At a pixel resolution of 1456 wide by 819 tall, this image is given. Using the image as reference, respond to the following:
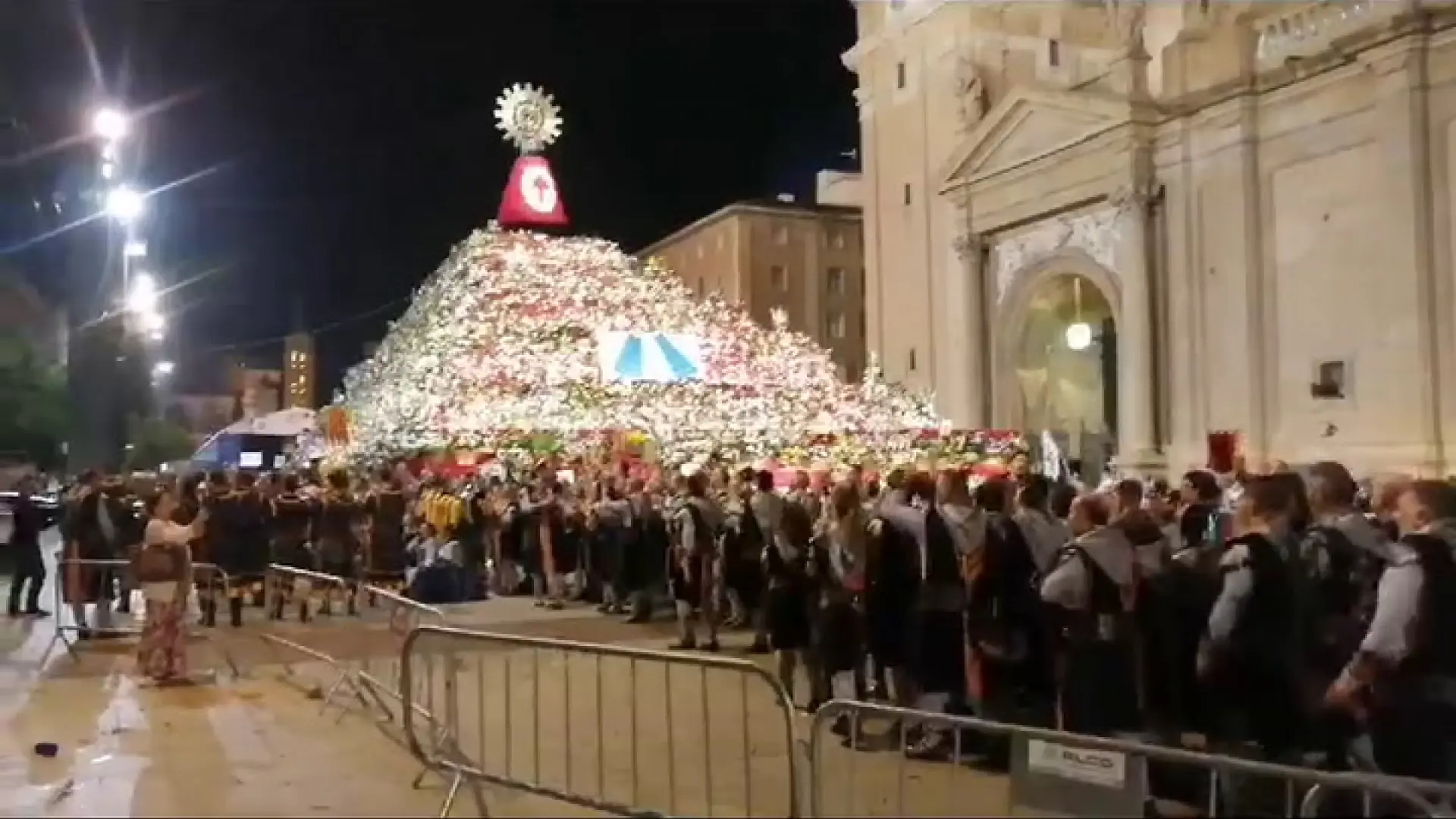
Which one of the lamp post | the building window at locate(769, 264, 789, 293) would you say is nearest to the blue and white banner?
the lamp post

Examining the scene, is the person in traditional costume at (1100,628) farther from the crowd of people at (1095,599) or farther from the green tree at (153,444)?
the green tree at (153,444)

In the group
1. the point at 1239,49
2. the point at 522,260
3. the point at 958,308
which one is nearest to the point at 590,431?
the point at 522,260

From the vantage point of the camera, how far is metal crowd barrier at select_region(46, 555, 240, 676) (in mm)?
13891

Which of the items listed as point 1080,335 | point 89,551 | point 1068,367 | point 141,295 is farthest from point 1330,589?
point 141,295

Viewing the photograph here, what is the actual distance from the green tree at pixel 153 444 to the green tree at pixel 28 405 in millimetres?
11149

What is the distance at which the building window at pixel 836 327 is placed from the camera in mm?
66500

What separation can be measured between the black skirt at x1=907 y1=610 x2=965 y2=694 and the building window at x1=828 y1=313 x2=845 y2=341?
190ft

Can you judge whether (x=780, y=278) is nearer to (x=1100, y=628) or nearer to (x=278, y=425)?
(x=278, y=425)

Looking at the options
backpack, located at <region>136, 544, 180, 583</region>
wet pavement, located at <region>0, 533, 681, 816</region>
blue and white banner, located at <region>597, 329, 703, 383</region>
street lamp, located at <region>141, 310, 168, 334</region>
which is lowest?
wet pavement, located at <region>0, 533, 681, 816</region>

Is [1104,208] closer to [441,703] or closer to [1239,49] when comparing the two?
[1239,49]

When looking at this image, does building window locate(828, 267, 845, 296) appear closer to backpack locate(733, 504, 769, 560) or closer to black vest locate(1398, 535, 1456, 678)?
backpack locate(733, 504, 769, 560)

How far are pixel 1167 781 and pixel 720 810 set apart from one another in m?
2.22

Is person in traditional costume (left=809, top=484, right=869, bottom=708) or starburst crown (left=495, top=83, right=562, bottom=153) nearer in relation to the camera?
person in traditional costume (left=809, top=484, right=869, bottom=708)

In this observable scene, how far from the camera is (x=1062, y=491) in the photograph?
932cm
